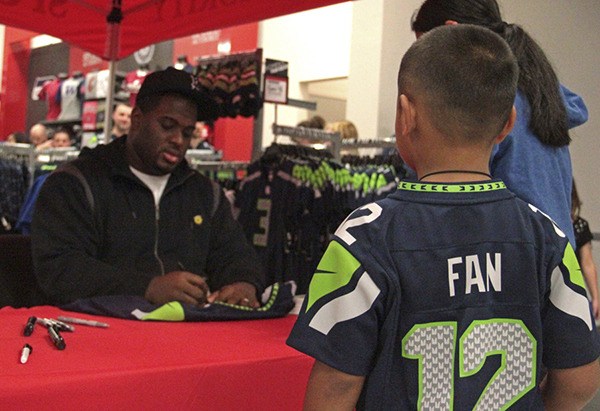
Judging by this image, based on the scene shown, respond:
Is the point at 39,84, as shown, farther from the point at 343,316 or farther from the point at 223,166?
the point at 343,316

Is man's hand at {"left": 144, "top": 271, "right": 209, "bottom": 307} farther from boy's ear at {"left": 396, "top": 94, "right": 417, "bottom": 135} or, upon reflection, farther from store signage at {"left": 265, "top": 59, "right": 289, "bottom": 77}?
store signage at {"left": 265, "top": 59, "right": 289, "bottom": 77}

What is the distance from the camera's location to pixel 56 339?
1.36 m

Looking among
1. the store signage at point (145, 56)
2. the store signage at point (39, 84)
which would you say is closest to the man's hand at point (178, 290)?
Answer: the store signage at point (145, 56)

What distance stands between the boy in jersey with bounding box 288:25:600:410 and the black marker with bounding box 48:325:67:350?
0.55 metres

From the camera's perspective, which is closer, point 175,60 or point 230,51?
point 230,51

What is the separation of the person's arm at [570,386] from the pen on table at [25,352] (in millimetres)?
798

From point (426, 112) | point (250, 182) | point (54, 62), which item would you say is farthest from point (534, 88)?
point (54, 62)

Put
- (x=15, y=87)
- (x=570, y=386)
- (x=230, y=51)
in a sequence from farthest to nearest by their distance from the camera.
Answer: (x=15, y=87)
(x=230, y=51)
(x=570, y=386)

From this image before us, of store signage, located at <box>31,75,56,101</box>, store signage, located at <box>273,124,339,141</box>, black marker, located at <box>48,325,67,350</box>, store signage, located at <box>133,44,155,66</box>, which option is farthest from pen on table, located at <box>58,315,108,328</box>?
store signage, located at <box>31,75,56,101</box>

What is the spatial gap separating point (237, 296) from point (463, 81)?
1.23 metres

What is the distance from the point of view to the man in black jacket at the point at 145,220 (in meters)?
2.09

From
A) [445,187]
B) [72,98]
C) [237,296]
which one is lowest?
[237,296]

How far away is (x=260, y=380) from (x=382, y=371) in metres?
0.45

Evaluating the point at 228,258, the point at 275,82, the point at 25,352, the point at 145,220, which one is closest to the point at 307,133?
the point at 275,82
